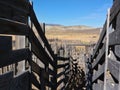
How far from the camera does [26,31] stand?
4199 millimetres

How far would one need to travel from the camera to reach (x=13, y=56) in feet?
11.5

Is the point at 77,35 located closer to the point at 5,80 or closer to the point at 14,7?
the point at 14,7

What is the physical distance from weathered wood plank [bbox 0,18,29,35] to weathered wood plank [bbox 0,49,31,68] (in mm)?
230

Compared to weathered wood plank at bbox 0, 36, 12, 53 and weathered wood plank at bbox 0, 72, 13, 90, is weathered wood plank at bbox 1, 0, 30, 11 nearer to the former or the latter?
weathered wood plank at bbox 0, 36, 12, 53

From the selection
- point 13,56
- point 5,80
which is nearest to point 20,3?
point 13,56

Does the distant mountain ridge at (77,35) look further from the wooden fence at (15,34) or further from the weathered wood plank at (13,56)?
the weathered wood plank at (13,56)

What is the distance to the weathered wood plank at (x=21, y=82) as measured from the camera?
342cm

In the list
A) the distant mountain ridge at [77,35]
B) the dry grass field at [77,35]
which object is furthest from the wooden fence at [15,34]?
the dry grass field at [77,35]

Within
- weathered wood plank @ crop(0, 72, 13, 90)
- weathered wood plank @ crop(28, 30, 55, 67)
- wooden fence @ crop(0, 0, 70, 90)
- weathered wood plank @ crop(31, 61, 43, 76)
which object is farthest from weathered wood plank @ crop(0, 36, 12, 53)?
weathered wood plank @ crop(31, 61, 43, 76)

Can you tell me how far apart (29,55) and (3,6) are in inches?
50.3

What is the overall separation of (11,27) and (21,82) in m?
0.73

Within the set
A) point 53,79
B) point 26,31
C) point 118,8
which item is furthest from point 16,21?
point 53,79

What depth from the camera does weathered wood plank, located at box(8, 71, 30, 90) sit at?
135 inches

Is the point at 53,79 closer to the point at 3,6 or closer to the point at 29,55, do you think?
the point at 29,55
